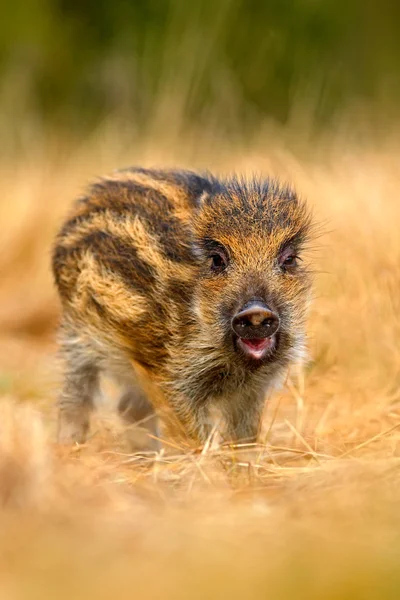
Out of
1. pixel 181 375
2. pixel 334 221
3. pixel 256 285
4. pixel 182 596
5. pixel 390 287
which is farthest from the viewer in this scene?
pixel 334 221

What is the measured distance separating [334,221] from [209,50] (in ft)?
9.43

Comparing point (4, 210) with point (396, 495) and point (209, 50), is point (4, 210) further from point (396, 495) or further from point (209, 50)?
point (396, 495)

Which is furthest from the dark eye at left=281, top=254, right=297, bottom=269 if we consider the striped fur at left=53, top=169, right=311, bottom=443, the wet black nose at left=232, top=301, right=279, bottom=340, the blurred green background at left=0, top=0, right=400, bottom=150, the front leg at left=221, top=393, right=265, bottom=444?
the blurred green background at left=0, top=0, right=400, bottom=150

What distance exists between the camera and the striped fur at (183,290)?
3.74 meters

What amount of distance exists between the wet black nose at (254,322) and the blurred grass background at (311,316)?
417mm

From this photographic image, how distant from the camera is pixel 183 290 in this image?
3.91 metres

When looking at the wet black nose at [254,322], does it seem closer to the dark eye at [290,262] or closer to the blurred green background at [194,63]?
the dark eye at [290,262]

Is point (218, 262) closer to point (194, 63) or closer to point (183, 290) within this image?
point (183, 290)

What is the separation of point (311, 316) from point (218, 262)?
5.40 ft

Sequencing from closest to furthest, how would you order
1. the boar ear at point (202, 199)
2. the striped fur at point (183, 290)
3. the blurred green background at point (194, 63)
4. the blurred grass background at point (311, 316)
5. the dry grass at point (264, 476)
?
the dry grass at point (264, 476), the blurred grass background at point (311, 316), the striped fur at point (183, 290), the boar ear at point (202, 199), the blurred green background at point (194, 63)

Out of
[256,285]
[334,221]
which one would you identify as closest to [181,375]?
[256,285]

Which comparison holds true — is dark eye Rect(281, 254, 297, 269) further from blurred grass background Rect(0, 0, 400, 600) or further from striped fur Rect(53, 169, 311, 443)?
blurred grass background Rect(0, 0, 400, 600)

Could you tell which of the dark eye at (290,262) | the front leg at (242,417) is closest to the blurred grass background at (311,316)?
the front leg at (242,417)

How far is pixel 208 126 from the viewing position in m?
8.25
